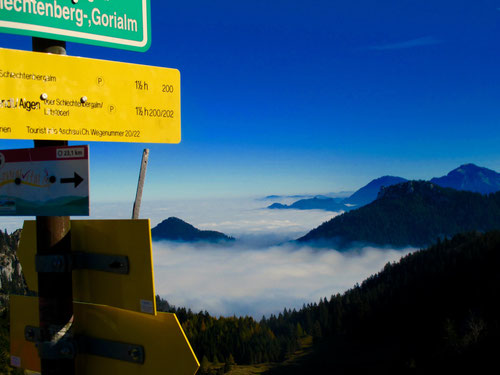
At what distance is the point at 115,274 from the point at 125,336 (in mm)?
719

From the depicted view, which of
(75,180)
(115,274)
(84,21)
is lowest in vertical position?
(115,274)

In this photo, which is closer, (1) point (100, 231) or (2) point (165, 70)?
(1) point (100, 231)

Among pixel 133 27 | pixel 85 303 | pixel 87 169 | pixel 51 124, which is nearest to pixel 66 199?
pixel 87 169

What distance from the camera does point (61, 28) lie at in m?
4.75

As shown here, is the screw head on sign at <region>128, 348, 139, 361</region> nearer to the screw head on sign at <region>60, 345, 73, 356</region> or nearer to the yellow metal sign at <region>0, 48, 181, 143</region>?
the screw head on sign at <region>60, 345, 73, 356</region>

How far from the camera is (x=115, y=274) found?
14.9 feet

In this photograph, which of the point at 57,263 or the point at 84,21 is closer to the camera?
the point at 57,263

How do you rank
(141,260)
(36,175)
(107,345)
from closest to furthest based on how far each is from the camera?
(141,260) → (36,175) → (107,345)

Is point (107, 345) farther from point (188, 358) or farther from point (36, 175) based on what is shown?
point (36, 175)

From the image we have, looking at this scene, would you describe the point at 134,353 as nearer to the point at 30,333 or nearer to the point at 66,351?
the point at 66,351

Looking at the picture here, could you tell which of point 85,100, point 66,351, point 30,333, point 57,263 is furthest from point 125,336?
point 85,100

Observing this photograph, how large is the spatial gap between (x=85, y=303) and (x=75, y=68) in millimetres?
2367

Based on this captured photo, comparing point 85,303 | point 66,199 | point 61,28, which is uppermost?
point 61,28

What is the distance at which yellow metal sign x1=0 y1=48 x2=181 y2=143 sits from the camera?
4320 mm
